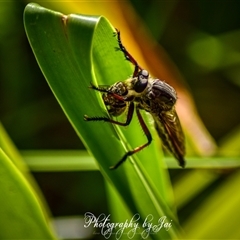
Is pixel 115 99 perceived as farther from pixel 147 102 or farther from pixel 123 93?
pixel 147 102

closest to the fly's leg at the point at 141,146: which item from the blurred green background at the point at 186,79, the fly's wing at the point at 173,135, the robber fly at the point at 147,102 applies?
the robber fly at the point at 147,102

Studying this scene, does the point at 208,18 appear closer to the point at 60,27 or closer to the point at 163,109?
the point at 163,109

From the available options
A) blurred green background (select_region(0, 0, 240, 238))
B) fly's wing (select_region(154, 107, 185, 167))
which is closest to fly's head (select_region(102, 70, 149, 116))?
fly's wing (select_region(154, 107, 185, 167))

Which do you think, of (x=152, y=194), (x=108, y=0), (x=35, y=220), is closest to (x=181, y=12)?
(x=108, y=0)

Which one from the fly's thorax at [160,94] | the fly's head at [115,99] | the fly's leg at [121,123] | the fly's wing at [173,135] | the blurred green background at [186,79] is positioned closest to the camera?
the fly's leg at [121,123]

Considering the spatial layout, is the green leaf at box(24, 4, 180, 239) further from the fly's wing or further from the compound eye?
the fly's wing

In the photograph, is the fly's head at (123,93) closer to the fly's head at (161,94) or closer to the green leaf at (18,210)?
the fly's head at (161,94)
